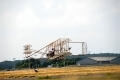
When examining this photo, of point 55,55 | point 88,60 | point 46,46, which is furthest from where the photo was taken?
point 88,60

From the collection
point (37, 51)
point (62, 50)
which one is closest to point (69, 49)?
point (62, 50)

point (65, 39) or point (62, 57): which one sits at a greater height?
point (65, 39)

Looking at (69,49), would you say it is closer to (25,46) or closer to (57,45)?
Result: (57,45)

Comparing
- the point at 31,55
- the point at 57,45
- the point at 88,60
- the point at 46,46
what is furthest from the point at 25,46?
the point at 88,60

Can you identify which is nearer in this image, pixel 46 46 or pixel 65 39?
pixel 65 39

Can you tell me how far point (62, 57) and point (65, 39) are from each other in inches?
195

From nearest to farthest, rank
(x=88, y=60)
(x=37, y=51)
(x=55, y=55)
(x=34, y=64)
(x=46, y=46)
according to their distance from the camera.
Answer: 1. (x=55, y=55)
2. (x=46, y=46)
3. (x=37, y=51)
4. (x=34, y=64)
5. (x=88, y=60)

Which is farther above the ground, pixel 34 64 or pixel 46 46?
pixel 46 46

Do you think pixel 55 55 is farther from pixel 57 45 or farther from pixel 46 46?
pixel 46 46

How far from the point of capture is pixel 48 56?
203ft

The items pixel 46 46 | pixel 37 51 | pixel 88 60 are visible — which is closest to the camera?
pixel 46 46

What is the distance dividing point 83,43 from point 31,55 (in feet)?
58.6

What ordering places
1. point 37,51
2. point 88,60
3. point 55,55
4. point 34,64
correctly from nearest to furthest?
point 55,55, point 37,51, point 34,64, point 88,60

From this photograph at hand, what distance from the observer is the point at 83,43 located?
71.2 m
